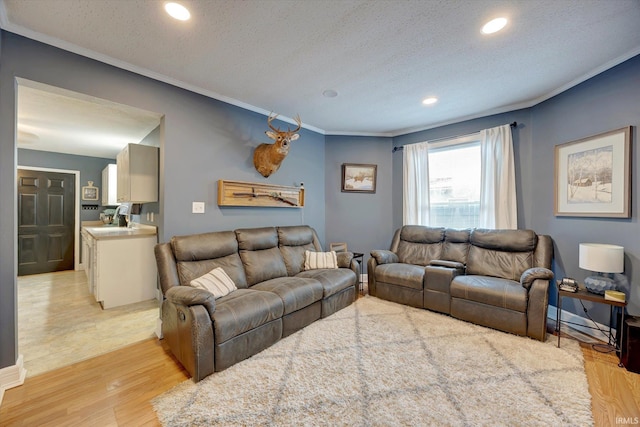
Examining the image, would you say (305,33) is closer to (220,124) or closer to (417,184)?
(220,124)

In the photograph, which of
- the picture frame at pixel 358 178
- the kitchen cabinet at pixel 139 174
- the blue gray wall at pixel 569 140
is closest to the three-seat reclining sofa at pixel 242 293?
the kitchen cabinet at pixel 139 174

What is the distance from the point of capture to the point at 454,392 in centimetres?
179

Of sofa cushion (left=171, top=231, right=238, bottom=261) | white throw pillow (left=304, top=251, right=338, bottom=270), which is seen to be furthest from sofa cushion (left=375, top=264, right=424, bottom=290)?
sofa cushion (left=171, top=231, right=238, bottom=261)

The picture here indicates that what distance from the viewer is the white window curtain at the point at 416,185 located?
4258 mm

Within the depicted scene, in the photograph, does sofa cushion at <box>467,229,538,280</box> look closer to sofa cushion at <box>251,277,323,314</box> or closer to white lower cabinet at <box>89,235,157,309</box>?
sofa cushion at <box>251,277,323,314</box>

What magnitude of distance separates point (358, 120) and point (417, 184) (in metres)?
1.44

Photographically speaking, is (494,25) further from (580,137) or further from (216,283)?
(216,283)

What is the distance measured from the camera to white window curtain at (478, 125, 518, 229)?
11.4 ft

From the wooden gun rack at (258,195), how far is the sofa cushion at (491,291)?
8.12 feet

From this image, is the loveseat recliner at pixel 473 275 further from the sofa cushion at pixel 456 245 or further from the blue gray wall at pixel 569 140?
the blue gray wall at pixel 569 140

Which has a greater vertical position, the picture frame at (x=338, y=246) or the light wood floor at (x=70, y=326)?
the picture frame at (x=338, y=246)

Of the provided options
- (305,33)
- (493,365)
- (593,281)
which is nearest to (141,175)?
(305,33)

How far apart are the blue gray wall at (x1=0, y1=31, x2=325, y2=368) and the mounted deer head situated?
108 millimetres

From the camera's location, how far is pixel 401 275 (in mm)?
3426
